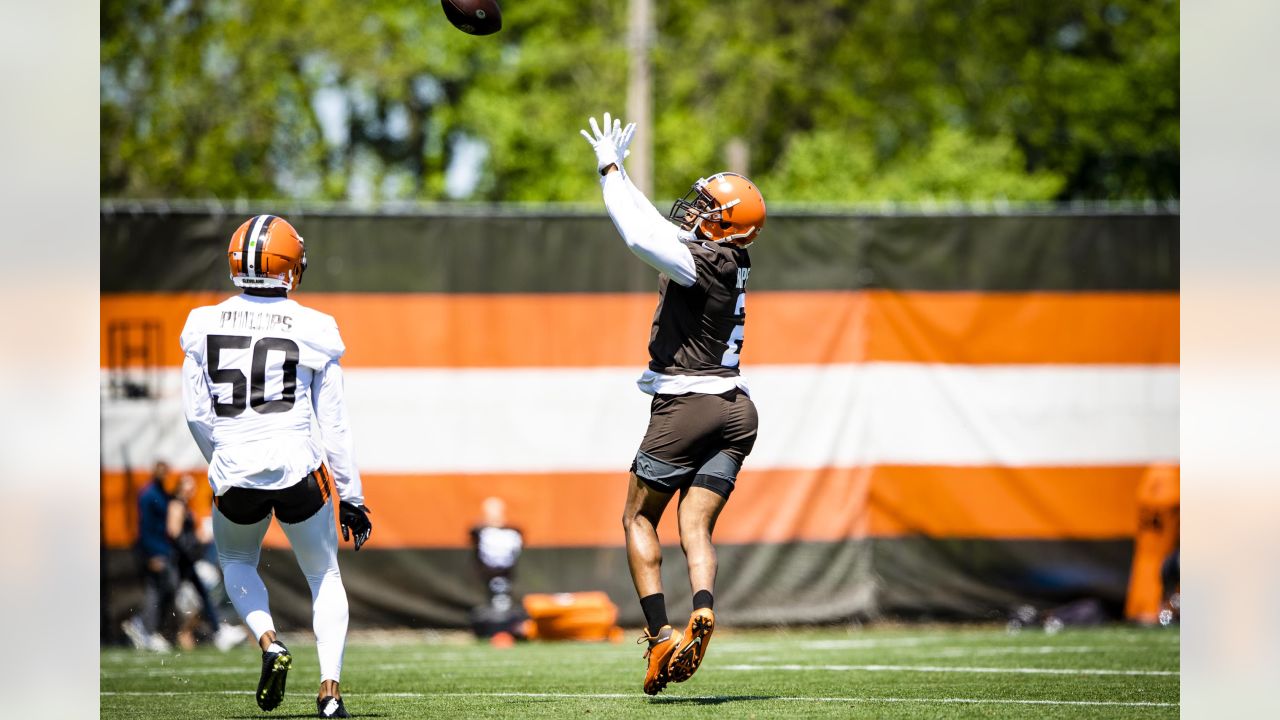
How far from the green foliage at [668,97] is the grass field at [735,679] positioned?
526 inches

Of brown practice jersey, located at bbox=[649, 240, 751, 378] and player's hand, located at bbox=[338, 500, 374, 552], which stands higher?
brown practice jersey, located at bbox=[649, 240, 751, 378]

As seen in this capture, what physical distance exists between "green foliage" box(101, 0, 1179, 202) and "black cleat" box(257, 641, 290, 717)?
17270 millimetres

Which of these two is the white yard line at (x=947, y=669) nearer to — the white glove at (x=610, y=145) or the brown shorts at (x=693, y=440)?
the brown shorts at (x=693, y=440)

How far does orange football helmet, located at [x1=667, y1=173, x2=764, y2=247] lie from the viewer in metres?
6.41

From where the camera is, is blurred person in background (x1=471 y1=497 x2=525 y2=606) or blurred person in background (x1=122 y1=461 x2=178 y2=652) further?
blurred person in background (x1=471 y1=497 x2=525 y2=606)

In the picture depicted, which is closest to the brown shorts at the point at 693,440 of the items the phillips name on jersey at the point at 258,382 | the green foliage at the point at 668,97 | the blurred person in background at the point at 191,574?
the phillips name on jersey at the point at 258,382

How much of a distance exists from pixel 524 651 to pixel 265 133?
50.4 ft

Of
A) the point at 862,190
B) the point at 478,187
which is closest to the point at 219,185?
the point at 478,187

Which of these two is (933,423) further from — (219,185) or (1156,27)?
(1156,27)

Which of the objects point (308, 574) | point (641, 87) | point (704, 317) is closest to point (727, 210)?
point (704, 317)

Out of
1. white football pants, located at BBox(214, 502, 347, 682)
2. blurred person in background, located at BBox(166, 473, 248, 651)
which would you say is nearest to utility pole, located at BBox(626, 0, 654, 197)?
blurred person in background, located at BBox(166, 473, 248, 651)

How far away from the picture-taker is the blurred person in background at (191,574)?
38.1ft

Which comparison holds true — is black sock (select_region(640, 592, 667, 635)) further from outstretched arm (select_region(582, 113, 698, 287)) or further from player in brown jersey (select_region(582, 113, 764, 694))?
outstretched arm (select_region(582, 113, 698, 287))

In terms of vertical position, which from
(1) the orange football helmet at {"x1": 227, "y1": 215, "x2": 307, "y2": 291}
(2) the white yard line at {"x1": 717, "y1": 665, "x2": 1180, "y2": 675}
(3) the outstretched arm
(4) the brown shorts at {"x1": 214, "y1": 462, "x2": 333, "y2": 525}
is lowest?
(2) the white yard line at {"x1": 717, "y1": 665, "x2": 1180, "y2": 675}
